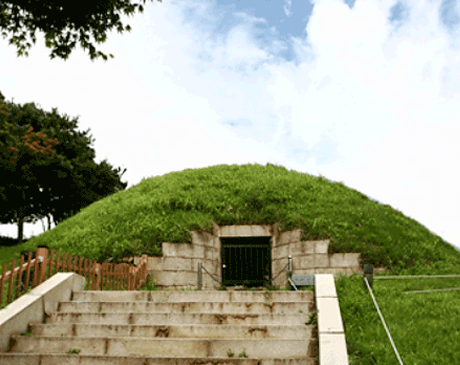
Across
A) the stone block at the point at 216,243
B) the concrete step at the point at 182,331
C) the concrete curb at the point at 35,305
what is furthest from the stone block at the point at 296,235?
the concrete step at the point at 182,331

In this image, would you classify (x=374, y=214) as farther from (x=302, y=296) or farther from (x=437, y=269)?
(x=302, y=296)

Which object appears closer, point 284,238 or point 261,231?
point 284,238

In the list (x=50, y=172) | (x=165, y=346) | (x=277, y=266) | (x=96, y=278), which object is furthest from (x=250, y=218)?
(x=50, y=172)

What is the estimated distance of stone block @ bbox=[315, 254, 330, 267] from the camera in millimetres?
13889

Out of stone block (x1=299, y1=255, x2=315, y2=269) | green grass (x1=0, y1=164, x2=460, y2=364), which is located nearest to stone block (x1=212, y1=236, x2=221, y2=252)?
green grass (x1=0, y1=164, x2=460, y2=364)

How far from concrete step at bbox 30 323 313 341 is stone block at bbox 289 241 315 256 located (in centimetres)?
817

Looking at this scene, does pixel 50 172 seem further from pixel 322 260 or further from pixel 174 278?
pixel 322 260

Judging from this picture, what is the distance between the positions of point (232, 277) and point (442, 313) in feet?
31.6

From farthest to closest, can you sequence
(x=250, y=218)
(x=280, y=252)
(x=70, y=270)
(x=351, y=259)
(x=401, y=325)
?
(x=250, y=218) < (x=280, y=252) < (x=351, y=259) < (x=70, y=270) < (x=401, y=325)

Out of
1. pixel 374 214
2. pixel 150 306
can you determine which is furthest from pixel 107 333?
pixel 374 214

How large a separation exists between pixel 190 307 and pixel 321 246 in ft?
25.7

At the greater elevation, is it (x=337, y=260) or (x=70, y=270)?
(x=337, y=260)

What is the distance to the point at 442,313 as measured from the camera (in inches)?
264

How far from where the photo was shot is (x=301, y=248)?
14.4 m
